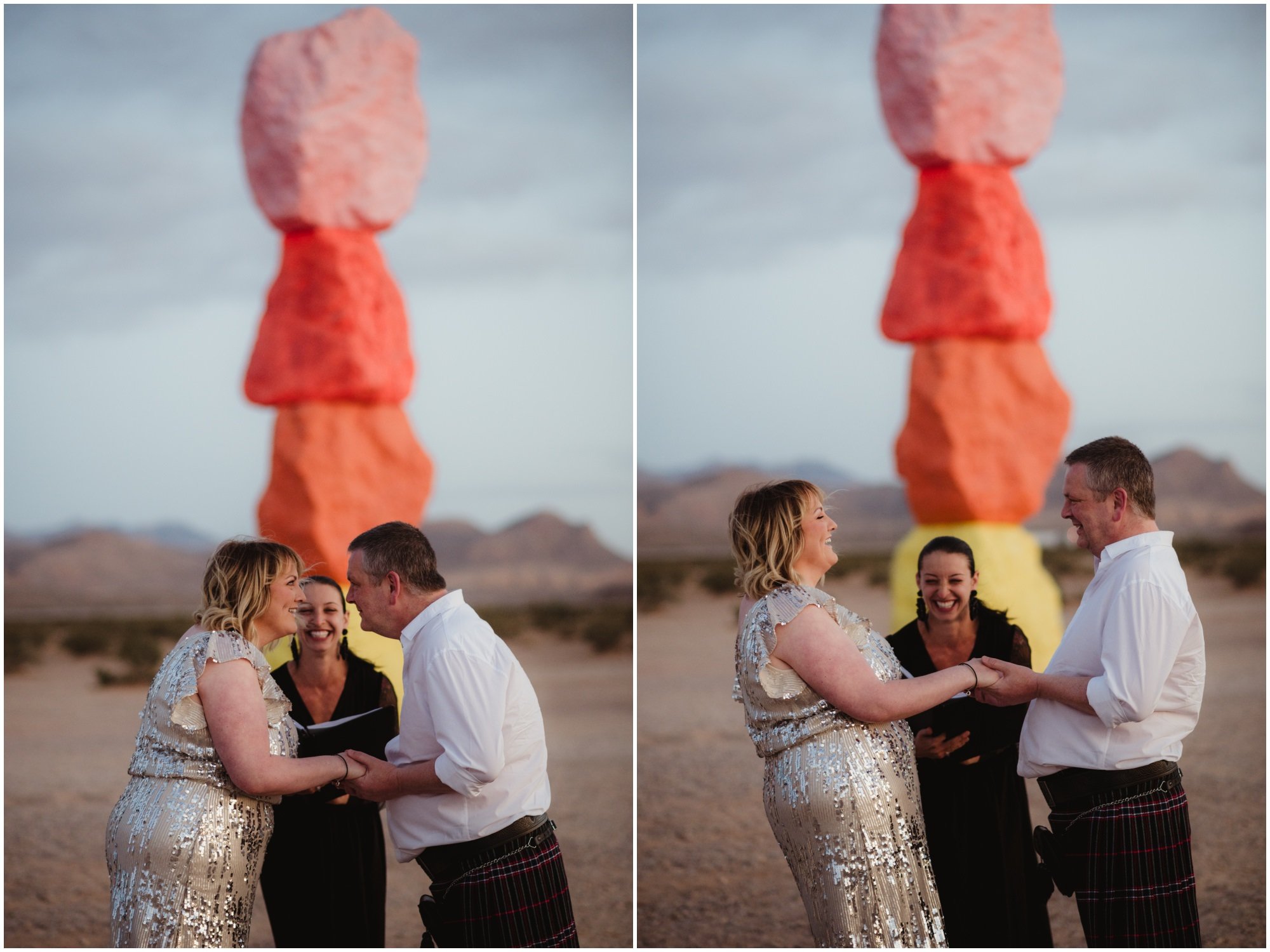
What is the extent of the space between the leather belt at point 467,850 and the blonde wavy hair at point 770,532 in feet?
1.69

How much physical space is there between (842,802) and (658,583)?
29.0 feet

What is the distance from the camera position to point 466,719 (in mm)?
1765

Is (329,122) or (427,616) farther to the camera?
(329,122)

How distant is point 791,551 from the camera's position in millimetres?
1803

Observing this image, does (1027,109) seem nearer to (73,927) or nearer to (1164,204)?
(1164,204)

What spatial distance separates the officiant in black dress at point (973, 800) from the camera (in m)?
2.32

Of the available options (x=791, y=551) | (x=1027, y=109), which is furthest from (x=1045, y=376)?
(x=791, y=551)

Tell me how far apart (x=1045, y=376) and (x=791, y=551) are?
308cm

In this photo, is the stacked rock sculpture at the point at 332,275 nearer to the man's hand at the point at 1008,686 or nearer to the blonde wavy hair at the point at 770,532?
the blonde wavy hair at the point at 770,532

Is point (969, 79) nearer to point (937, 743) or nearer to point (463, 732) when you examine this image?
point (937, 743)

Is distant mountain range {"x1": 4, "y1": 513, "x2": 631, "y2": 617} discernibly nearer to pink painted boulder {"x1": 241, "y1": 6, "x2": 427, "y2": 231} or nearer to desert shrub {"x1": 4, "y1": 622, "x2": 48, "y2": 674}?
desert shrub {"x1": 4, "y1": 622, "x2": 48, "y2": 674}

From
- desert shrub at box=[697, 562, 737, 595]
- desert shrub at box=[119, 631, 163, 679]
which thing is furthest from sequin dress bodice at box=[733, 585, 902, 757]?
desert shrub at box=[697, 562, 737, 595]

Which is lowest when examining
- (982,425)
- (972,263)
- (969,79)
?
(982,425)

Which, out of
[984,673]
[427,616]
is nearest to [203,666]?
[427,616]
